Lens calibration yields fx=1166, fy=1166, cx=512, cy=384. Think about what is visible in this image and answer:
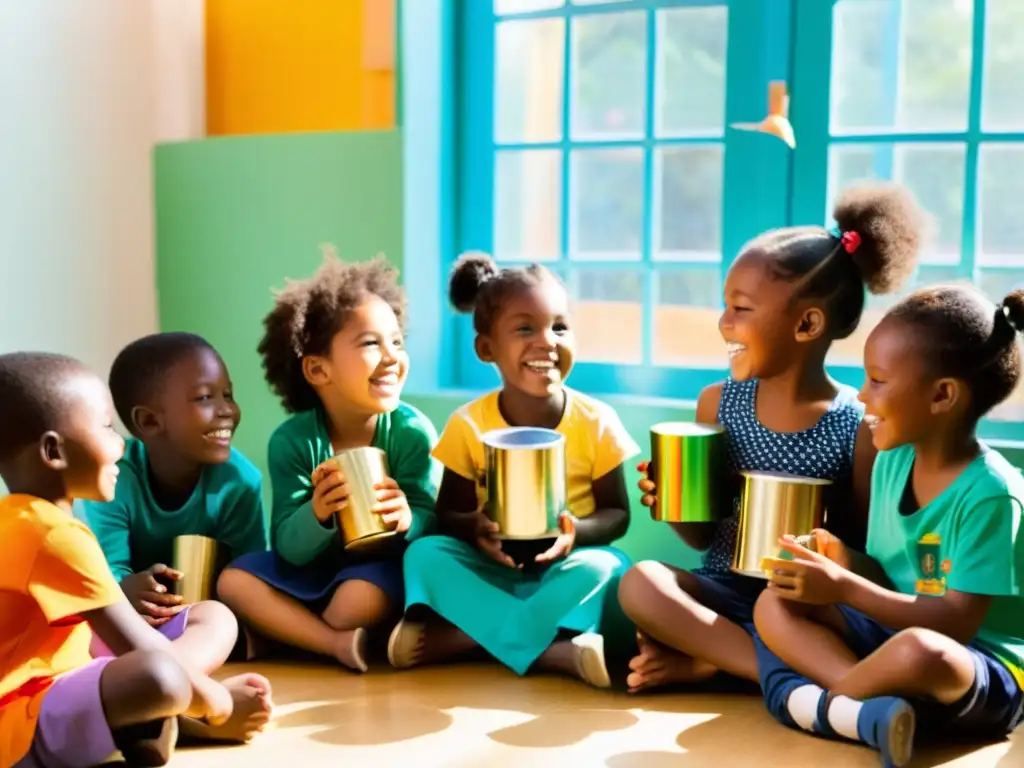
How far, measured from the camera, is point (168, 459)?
2.24 metres

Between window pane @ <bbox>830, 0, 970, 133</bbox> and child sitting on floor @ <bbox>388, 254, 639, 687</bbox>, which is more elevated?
window pane @ <bbox>830, 0, 970, 133</bbox>

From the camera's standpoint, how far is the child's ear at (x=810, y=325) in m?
2.08

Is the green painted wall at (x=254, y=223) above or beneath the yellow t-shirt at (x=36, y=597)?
above

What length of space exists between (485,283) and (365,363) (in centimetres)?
28

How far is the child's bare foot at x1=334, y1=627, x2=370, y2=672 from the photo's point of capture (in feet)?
7.04

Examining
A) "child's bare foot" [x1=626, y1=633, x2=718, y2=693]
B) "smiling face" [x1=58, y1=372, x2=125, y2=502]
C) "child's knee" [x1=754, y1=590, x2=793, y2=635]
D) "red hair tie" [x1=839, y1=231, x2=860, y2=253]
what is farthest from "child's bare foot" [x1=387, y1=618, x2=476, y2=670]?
"red hair tie" [x1=839, y1=231, x2=860, y2=253]

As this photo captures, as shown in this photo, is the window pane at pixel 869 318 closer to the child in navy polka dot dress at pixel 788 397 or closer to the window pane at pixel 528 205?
the child in navy polka dot dress at pixel 788 397

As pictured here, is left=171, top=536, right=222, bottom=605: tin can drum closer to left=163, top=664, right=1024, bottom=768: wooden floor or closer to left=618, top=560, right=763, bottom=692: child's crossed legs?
left=163, top=664, right=1024, bottom=768: wooden floor

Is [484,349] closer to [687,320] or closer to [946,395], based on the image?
[687,320]

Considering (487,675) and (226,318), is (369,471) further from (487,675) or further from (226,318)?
(226,318)

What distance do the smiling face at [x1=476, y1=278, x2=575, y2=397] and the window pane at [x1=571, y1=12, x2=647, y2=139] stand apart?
66cm

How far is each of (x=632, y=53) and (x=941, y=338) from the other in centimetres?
119

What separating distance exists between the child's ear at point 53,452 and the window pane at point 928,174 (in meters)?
1.58

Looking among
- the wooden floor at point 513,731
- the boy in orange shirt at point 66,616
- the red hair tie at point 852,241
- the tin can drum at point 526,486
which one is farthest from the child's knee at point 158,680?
the red hair tie at point 852,241
